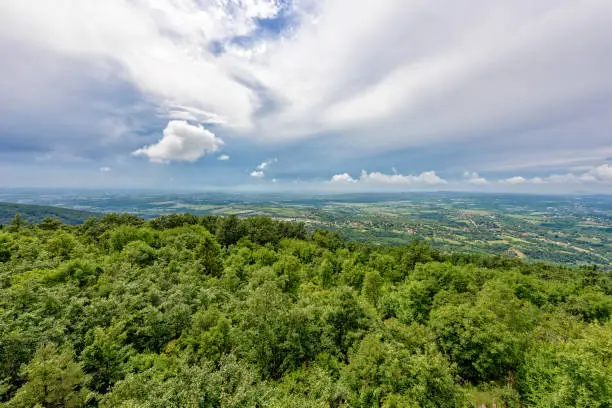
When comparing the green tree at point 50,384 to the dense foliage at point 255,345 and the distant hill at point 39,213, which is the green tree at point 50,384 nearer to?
the dense foliage at point 255,345

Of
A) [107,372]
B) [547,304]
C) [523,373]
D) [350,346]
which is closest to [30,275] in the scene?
[107,372]

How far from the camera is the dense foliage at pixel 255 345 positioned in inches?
567

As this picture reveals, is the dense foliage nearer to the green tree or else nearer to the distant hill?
the green tree

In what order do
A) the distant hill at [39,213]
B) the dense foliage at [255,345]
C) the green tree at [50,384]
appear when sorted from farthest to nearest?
the distant hill at [39,213]
the dense foliage at [255,345]
the green tree at [50,384]

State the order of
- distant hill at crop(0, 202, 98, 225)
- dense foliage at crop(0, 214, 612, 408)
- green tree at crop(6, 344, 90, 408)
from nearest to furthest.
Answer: green tree at crop(6, 344, 90, 408) → dense foliage at crop(0, 214, 612, 408) → distant hill at crop(0, 202, 98, 225)

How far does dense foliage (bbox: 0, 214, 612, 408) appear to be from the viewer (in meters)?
14.4

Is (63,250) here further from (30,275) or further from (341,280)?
(341,280)

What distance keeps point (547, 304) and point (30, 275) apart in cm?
7297

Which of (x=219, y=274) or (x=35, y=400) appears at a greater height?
(x=35, y=400)

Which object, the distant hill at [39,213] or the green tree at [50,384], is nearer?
the green tree at [50,384]

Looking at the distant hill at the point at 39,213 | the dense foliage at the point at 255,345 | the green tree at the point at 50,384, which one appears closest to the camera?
the green tree at the point at 50,384

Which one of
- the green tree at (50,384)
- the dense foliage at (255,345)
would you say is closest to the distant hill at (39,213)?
the dense foliage at (255,345)

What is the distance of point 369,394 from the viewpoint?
17.5 meters

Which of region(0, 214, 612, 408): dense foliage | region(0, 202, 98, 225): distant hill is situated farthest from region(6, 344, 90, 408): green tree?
region(0, 202, 98, 225): distant hill
